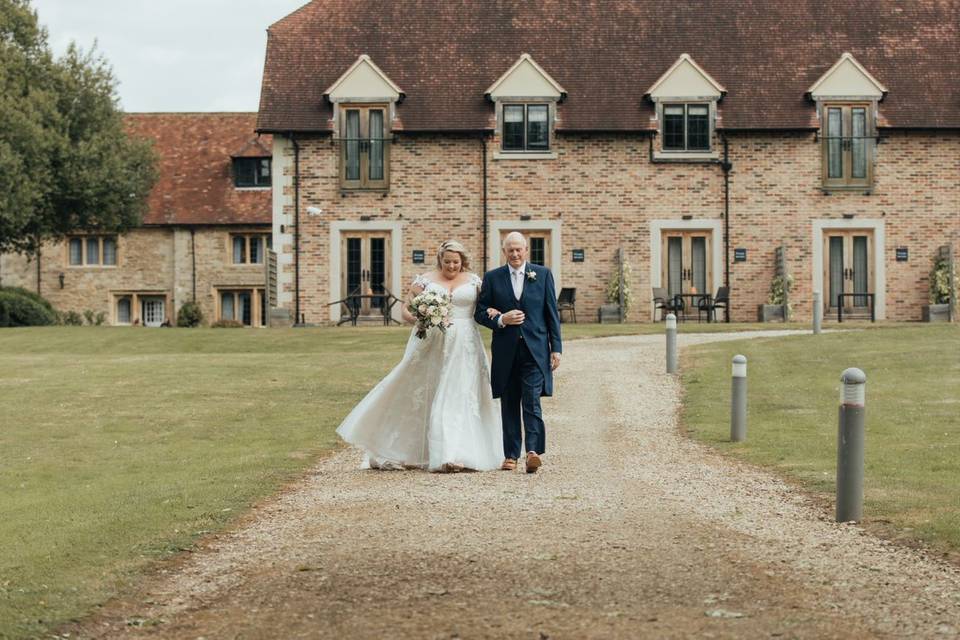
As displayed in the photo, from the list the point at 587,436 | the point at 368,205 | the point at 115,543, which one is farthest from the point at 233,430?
the point at 368,205

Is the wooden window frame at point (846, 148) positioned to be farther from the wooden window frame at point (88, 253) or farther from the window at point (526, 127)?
the wooden window frame at point (88, 253)

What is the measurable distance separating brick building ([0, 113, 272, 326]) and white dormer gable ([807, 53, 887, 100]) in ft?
70.7

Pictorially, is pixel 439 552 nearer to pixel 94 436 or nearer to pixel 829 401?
pixel 94 436

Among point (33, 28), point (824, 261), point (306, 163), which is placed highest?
point (33, 28)

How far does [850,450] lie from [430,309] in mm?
4384

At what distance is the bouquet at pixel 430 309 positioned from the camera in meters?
12.4

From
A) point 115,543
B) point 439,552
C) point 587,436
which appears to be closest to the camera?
point 439,552

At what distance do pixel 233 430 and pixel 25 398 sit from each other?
14.9 feet

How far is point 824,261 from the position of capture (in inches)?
1425

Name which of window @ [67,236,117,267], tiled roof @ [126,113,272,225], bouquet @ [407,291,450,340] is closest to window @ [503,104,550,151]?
tiled roof @ [126,113,272,225]

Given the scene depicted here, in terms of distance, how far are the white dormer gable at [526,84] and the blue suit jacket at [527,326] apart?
24291 millimetres

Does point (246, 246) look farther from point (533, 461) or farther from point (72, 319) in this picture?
point (533, 461)

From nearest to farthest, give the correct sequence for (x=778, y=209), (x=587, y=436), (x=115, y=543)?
(x=115, y=543)
(x=587, y=436)
(x=778, y=209)

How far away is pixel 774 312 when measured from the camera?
3538 centimetres
